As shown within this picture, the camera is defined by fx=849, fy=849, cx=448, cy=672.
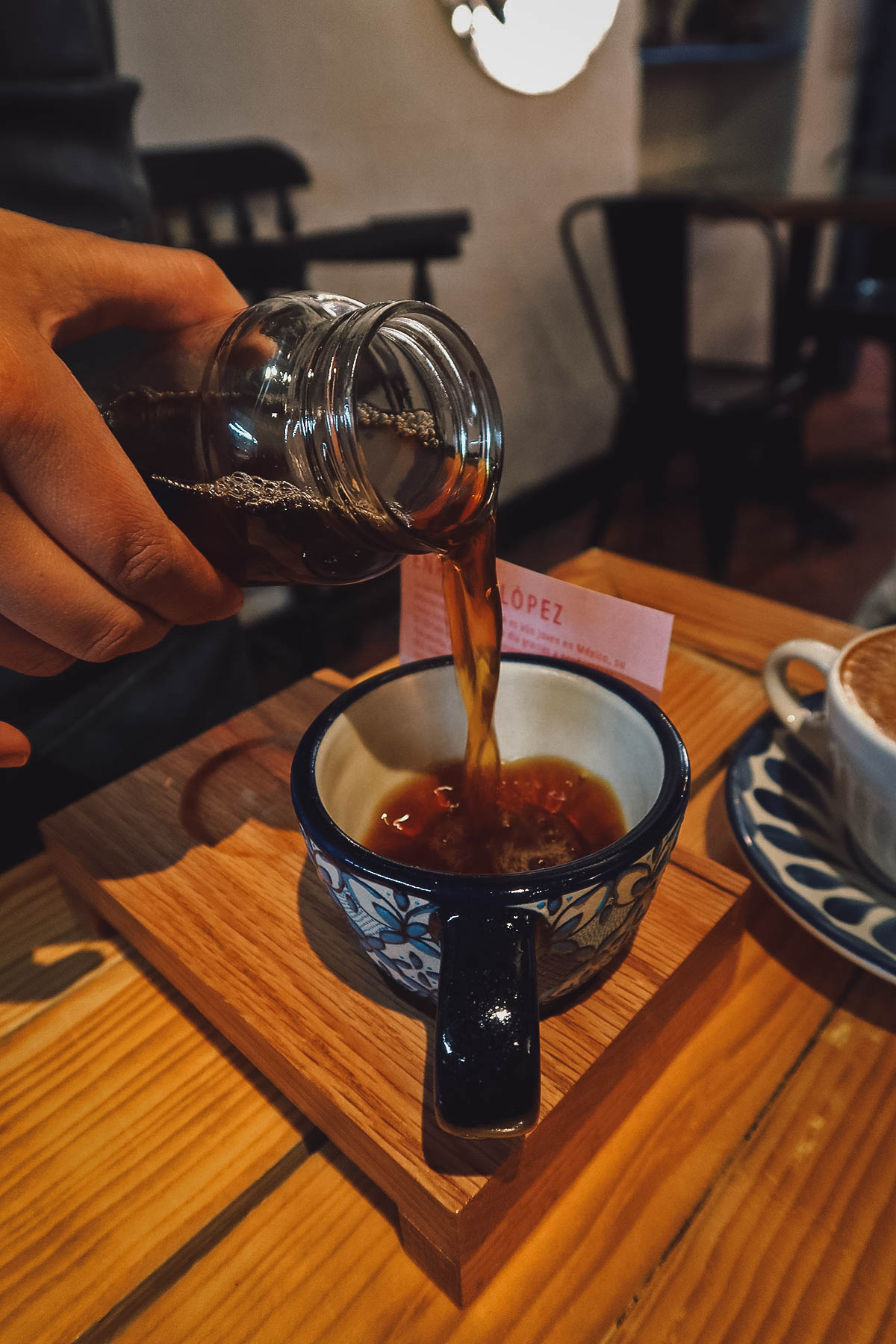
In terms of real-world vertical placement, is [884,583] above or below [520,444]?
above

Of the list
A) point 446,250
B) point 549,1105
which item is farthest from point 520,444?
point 549,1105

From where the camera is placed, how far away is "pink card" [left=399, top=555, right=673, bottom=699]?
541 millimetres

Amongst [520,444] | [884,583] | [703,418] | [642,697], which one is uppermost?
[642,697]

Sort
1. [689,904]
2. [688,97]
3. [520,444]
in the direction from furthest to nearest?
1. [688,97]
2. [520,444]
3. [689,904]

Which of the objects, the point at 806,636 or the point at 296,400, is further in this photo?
the point at 806,636

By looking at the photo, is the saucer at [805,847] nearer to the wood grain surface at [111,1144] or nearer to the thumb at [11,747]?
the wood grain surface at [111,1144]

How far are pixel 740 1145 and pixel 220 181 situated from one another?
189 centimetres

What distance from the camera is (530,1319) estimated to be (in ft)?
1.26

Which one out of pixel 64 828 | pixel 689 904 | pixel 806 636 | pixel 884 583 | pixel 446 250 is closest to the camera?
pixel 689 904

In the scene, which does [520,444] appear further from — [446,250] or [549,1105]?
[549,1105]

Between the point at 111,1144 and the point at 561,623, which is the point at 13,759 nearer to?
the point at 111,1144

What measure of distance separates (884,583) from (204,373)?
947 mm

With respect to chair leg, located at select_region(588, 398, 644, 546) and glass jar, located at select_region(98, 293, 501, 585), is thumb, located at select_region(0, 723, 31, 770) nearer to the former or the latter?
glass jar, located at select_region(98, 293, 501, 585)

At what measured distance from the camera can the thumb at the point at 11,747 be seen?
46 cm
